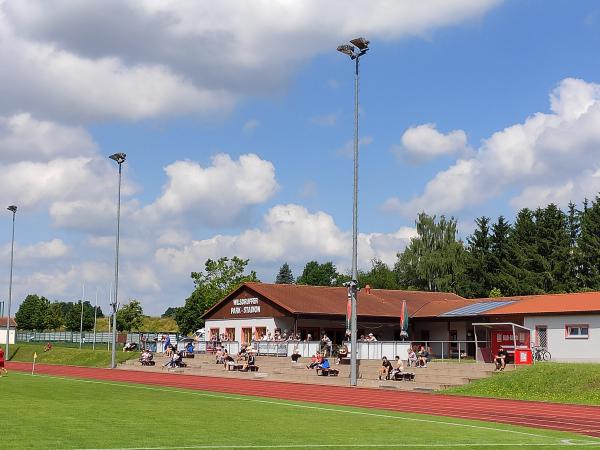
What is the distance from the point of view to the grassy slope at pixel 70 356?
57.6m

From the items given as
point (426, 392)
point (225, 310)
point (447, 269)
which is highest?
point (447, 269)

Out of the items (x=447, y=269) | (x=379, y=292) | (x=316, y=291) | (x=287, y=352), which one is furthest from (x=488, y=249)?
(x=287, y=352)

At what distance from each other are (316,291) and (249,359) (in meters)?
15.1

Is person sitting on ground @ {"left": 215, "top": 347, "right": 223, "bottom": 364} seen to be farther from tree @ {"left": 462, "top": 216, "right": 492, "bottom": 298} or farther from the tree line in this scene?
the tree line

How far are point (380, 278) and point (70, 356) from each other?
51384mm

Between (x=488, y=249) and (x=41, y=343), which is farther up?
(x=488, y=249)

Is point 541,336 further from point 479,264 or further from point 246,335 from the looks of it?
point 479,264

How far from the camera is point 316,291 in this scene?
58.0m

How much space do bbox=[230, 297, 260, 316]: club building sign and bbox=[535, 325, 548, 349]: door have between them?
2109 cm

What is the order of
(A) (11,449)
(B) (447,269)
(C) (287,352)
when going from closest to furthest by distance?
(A) (11,449)
(C) (287,352)
(B) (447,269)

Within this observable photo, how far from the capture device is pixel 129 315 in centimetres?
Result: 9231

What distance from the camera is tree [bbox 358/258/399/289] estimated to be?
103m

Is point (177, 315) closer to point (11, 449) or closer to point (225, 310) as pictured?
point (225, 310)

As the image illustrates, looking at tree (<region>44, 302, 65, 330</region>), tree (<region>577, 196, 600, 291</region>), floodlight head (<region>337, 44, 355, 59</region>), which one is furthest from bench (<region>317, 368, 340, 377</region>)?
tree (<region>44, 302, 65, 330</region>)
